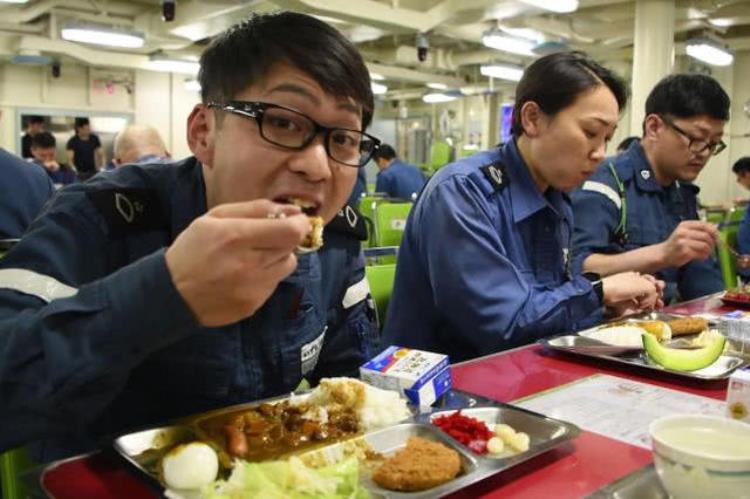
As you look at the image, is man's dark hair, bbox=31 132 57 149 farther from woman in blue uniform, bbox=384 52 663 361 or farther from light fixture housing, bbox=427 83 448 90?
woman in blue uniform, bbox=384 52 663 361

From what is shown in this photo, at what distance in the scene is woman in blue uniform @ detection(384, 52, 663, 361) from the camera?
193 centimetres

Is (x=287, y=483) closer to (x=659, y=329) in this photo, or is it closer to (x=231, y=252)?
(x=231, y=252)

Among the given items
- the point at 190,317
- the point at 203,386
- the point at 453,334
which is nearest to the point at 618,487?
the point at 190,317

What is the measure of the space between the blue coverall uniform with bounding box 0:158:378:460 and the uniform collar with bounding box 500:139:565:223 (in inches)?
27.9

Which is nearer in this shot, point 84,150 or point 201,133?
point 201,133

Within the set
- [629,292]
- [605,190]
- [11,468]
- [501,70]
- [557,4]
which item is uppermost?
[501,70]

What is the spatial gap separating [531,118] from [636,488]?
4.98 ft

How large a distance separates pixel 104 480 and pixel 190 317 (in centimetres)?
30

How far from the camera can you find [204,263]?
0.86 meters

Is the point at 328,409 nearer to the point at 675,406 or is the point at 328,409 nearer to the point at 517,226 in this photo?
the point at 675,406

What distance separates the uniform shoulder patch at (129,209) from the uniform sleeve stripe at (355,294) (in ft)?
1.66

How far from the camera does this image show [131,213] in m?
1.28

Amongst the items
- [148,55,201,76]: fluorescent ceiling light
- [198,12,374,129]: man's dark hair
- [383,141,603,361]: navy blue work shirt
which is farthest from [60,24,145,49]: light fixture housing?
[198,12,374,129]: man's dark hair

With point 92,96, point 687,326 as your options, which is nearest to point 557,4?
point 687,326
